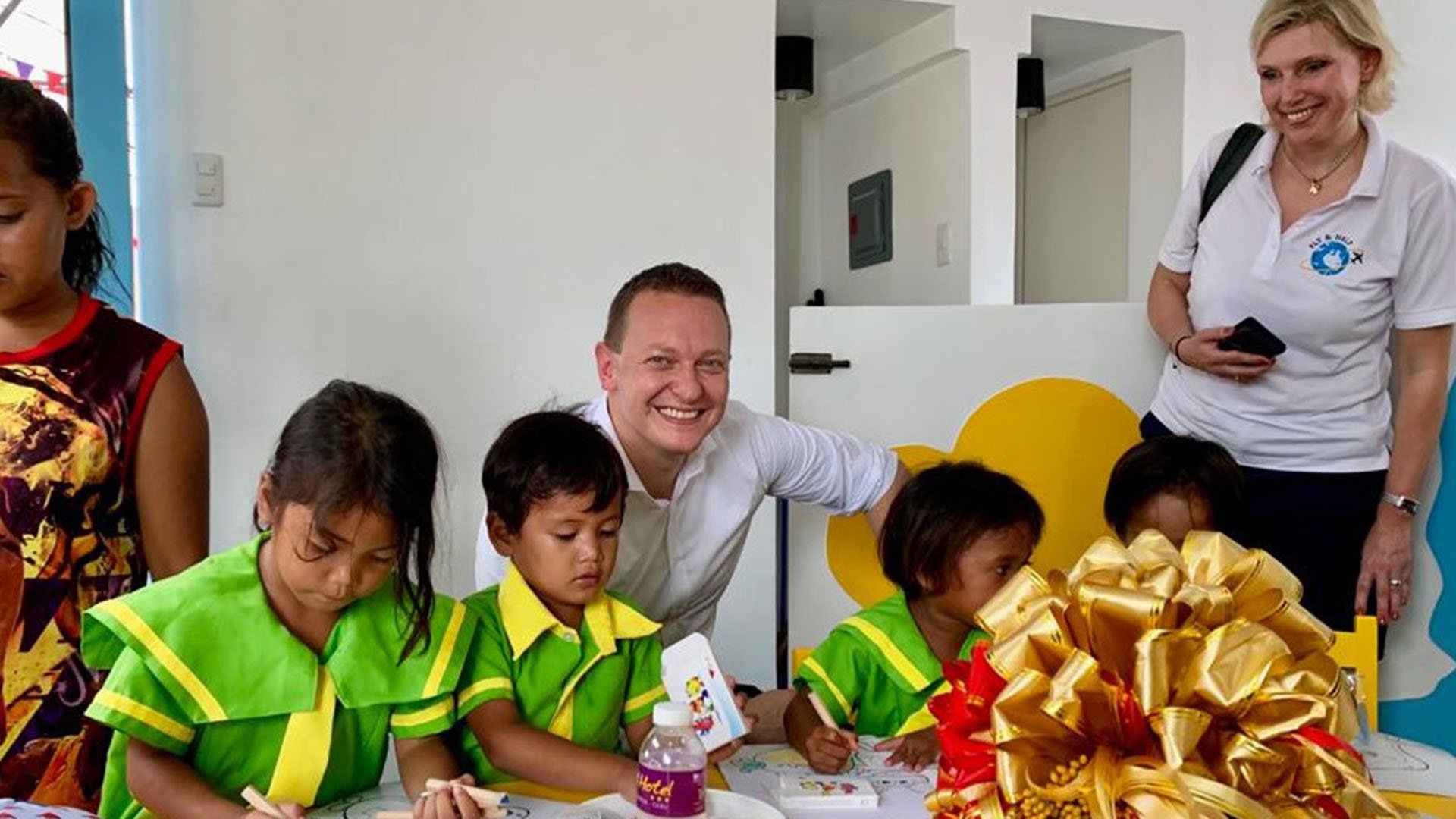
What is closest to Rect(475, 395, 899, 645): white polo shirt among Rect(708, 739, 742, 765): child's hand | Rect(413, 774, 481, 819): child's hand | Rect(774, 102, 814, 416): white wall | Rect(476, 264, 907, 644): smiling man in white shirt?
Rect(476, 264, 907, 644): smiling man in white shirt

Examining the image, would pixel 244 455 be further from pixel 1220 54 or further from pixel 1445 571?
pixel 1220 54

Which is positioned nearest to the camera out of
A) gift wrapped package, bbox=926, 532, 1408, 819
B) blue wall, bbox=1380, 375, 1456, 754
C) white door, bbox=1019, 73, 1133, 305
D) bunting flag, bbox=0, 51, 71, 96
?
gift wrapped package, bbox=926, 532, 1408, 819

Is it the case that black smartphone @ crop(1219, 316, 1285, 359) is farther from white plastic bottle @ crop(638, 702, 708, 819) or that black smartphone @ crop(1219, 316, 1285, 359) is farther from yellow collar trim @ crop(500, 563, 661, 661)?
white plastic bottle @ crop(638, 702, 708, 819)

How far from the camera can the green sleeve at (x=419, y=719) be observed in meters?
1.29

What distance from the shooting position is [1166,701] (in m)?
0.78

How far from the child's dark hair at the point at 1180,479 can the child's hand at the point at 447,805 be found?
1.28 m

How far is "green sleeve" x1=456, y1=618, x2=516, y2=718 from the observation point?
1.34m

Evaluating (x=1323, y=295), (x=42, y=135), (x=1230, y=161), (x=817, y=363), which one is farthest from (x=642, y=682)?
(x=1230, y=161)

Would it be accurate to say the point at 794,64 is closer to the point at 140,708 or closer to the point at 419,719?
the point at 419,719

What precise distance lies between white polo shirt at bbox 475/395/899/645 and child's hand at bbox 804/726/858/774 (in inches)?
19.4

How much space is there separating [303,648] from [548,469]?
0.38 meters

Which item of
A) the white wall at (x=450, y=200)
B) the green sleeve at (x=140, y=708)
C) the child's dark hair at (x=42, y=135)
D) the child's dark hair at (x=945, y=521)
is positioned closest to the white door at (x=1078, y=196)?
the white wall at (x=450, y=200)

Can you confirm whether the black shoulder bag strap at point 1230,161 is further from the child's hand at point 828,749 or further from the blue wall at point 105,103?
the blue wall at point 105,103

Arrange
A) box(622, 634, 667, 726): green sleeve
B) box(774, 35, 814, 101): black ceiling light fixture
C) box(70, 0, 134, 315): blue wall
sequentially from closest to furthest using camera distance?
box(622, 634, 667, 726): green sleeve
box(70, 0, 134, 315): blue wall
box(774, 35, 814, 101): black ceiling light fixture
